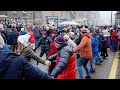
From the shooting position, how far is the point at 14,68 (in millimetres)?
1654

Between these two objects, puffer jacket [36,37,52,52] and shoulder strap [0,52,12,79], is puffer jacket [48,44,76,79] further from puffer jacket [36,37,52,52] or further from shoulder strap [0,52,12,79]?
puffer jacket [36,37,52,52]

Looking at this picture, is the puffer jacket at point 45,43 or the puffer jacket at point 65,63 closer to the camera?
the puffer jacket at point 65,63

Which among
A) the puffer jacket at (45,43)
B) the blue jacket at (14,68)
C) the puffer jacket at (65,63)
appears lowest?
the puffer jacket at (45,43)

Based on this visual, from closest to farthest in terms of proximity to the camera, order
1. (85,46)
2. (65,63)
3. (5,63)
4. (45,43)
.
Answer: (5,63), (65,63), (85,46), (45,43)

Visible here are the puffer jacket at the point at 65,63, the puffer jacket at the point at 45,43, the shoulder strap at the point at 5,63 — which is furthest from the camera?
the puffer jacket at the point at 45,43

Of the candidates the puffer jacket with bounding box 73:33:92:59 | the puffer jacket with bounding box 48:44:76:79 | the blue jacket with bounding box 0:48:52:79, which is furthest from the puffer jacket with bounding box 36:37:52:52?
the blue jacket with bounding box 0:48:52:79

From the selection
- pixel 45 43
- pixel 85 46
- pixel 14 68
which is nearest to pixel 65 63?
pixel 14 68

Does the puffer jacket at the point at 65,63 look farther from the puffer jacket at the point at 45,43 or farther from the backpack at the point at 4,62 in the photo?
the puffer jacket at the point at 45,43

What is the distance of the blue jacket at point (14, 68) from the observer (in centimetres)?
162

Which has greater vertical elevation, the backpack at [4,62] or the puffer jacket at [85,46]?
the backpack at [4,62]

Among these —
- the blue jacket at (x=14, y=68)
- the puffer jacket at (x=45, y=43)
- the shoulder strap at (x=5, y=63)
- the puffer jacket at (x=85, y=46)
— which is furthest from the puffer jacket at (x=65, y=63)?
the puffer jacket at (x=45, y=43)

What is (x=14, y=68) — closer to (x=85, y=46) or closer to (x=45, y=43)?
(x=85, y=46)
